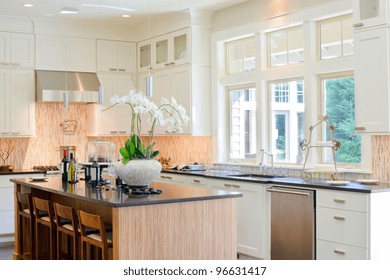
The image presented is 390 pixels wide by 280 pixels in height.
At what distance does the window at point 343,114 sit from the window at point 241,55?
123 cm

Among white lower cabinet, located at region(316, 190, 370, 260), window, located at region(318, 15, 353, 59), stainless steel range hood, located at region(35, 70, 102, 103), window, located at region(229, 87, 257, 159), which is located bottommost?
white lower cabinet, located at region(316, 190, 370, 260)

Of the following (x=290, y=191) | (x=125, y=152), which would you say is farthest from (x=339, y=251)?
(x=125, y=152)

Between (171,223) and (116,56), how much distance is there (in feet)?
15.8

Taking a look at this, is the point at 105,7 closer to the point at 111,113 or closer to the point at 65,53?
the point at 65,53

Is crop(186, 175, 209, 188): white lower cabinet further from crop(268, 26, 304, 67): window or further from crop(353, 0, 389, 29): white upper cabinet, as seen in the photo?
crop(353, 0, 389, 29): white upper cabinet

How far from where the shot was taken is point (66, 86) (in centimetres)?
795

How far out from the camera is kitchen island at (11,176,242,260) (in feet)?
12.6

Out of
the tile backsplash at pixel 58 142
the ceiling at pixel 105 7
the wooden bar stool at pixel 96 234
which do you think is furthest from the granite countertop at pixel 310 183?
the ceiling at pixel 105 7

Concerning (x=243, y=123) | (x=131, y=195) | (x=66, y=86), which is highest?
(x=66, y=86)

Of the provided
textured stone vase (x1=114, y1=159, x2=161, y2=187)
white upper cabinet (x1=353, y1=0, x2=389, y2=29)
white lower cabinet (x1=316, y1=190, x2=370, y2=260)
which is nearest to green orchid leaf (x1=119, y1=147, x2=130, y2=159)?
textured stone vase (x1=114, y1=159, x2=161, y2=187)

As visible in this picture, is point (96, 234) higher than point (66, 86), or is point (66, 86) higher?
point (66, 86)

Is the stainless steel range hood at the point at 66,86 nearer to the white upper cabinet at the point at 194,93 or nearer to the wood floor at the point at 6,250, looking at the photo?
the white upper cabinet at the point at 194,93

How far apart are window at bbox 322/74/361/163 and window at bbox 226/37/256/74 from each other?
123 centimetres
